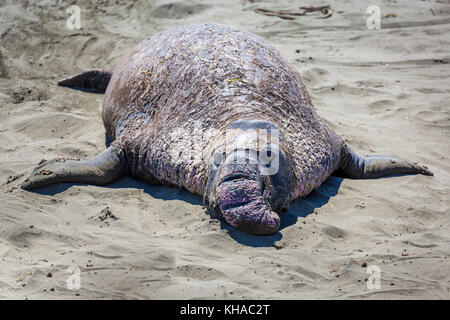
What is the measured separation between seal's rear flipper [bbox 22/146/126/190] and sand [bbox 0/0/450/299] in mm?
88

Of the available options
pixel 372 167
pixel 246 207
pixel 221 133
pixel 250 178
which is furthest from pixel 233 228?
pixel 372 167

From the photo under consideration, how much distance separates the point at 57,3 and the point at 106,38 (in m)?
2.09

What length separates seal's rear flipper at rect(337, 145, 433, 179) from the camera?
6098 mm

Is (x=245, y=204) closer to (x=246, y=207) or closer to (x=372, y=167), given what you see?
(x=246, y=207)

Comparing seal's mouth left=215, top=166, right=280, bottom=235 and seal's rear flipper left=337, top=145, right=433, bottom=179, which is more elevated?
seal's mouth left=215, top=166, right=280, bottom=235

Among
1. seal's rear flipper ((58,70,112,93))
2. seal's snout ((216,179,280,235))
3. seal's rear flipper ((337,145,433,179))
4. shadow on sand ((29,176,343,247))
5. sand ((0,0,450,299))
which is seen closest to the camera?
sand ((0,0,450,299))

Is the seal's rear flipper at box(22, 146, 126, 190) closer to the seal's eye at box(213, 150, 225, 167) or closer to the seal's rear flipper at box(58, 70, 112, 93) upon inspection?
the seal's eye at box(213, 150, 225, 167)

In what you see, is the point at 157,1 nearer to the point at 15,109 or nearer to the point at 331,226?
the point at 15,109

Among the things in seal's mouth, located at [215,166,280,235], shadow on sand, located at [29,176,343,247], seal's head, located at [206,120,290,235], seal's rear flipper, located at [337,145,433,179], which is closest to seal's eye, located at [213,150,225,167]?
seal's head, located at [206,120,290,235]

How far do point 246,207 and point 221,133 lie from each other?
0.92 meters

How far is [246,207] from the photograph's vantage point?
4.50m

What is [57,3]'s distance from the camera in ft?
38.6

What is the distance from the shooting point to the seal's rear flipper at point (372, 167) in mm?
6098

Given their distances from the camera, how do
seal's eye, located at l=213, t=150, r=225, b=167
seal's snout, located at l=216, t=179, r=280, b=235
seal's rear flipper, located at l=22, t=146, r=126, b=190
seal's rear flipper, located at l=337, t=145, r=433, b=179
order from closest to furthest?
1. seal's snout, located at l=216, t=179, r=280, b=235
2. seal's eye, located at l=213, t=150, r=225, b=167
3. seal's rear flipper, located at l=22, t=146, r=126, b=190
4. seal's rear flipper, located at l=337, t=145, r=433, b=179
